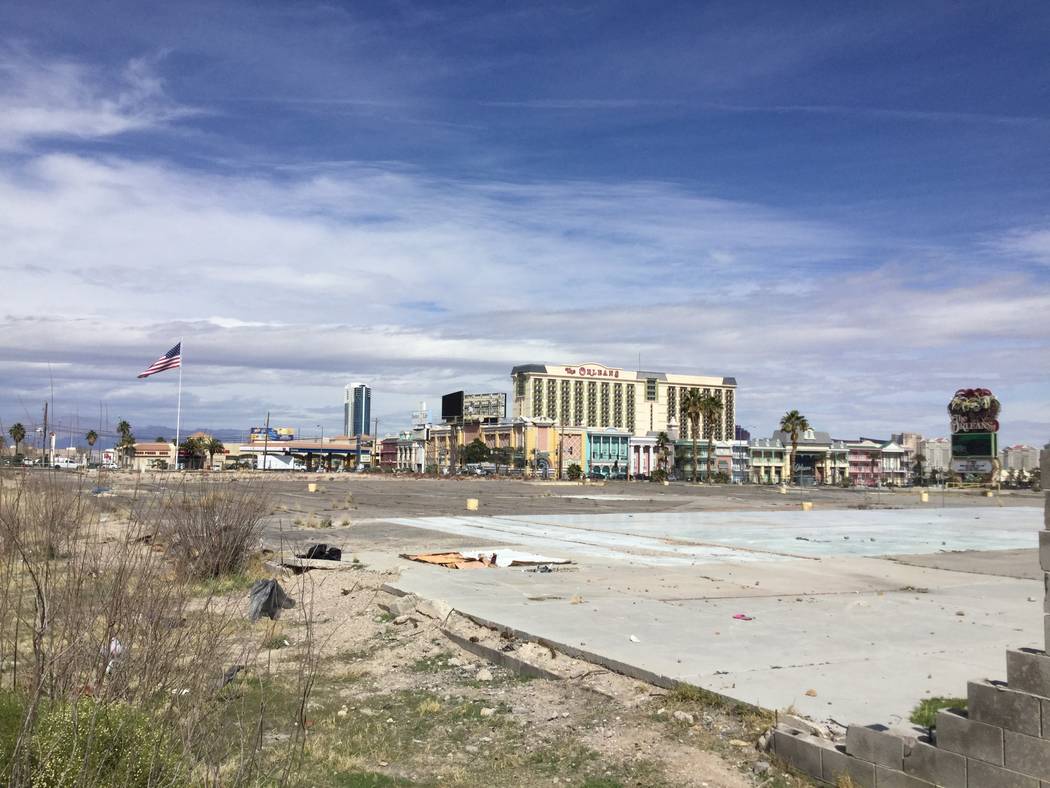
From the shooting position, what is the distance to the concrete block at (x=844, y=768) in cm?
604

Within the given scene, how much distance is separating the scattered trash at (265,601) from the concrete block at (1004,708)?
29.3ft

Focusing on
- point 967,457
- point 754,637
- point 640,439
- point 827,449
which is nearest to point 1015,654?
point 754,637

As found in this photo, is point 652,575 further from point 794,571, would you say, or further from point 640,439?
point 640,439

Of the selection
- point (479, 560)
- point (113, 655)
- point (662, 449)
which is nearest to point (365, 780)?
point (113, 655)

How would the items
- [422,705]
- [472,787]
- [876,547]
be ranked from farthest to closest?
[876,547], [422,705], [472,787]

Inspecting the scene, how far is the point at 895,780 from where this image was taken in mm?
5867

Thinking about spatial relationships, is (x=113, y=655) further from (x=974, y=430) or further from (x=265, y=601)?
(x=974, y=430)

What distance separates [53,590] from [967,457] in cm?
14553

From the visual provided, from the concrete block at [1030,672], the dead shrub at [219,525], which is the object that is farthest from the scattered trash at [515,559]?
the concrete block at [1030,672]

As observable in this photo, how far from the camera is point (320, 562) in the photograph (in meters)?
18.5

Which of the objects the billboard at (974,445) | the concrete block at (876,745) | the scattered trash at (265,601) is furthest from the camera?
the billboard at (974,445)

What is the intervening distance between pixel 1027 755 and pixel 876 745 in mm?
971

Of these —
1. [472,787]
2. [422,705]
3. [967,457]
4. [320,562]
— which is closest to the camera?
[472,787]

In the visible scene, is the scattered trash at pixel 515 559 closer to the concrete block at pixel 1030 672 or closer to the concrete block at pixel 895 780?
the concrete block at pixel 895 780
